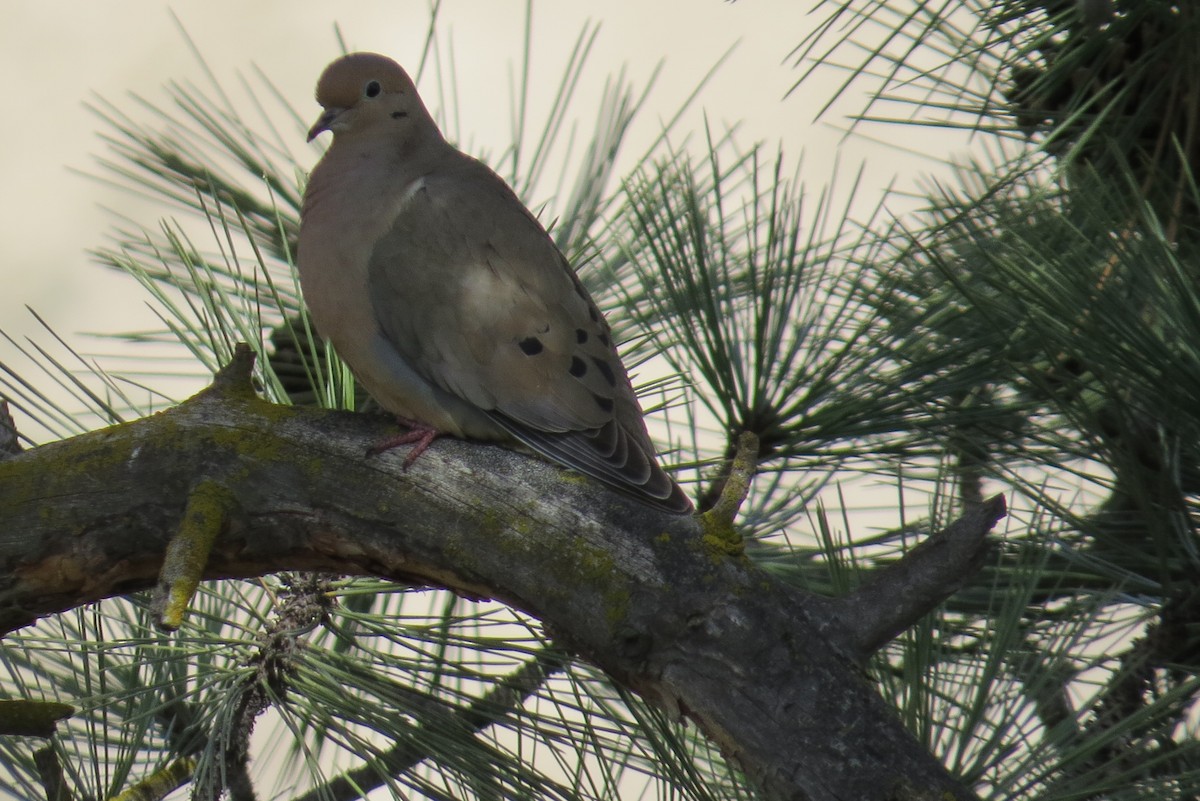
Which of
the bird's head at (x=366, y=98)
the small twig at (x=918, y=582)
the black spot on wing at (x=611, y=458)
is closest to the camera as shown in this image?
the small twig at (x=918, y=582)

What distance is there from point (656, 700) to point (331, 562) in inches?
12.2

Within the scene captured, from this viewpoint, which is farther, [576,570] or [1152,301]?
[1152,301]

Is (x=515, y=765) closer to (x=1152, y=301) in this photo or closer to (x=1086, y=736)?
(x=1086, y=736)

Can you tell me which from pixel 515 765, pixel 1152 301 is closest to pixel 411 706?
pixel 515 765

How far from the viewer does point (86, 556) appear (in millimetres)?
1126

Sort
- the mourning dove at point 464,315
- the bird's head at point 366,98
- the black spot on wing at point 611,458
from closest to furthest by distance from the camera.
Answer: the black spot on wing at point 611,458 < the mourning dove at point 464,315 < the bird's head at point 366,98

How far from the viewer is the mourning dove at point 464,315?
135 centimetres

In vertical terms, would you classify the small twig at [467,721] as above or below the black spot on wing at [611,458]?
below

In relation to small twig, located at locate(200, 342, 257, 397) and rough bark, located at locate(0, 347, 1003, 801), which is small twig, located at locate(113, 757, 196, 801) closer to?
rough bark, located at locate(0, 347, 1003, 801)

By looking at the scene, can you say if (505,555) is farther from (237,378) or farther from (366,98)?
(366,98)

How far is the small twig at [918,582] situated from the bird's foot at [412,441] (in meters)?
0.39

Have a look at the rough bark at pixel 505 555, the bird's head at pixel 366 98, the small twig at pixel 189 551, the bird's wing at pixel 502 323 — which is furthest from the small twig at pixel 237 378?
the bird's head at pixel 366 98

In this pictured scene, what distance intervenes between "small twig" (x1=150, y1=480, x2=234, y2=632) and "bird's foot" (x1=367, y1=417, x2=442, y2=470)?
13 centimetres

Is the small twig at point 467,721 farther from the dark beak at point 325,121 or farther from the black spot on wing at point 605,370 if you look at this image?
the dark beak at point 325,121
